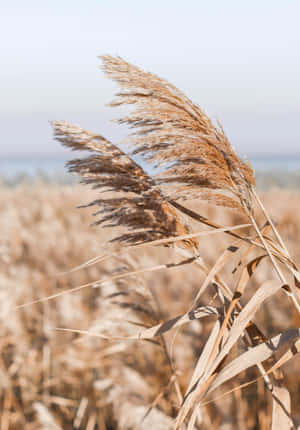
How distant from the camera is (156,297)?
102 inches

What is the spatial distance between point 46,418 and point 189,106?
1558 mm

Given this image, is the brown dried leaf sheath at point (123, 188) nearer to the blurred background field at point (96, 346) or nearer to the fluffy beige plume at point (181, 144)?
the fluffy beige plume at point (181, 144)

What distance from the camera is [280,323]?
231 centimetres

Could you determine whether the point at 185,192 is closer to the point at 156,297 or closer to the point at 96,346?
the point at 156,297

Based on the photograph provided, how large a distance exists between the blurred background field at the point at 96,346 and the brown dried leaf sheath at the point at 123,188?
0.33 meters

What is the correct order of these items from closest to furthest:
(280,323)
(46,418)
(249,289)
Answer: (46,418), (280,323), (249,289)

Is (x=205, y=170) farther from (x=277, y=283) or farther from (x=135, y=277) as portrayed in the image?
(x=135, y=277)

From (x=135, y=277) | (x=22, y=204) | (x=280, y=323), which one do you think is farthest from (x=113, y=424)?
(x=22, y=204)

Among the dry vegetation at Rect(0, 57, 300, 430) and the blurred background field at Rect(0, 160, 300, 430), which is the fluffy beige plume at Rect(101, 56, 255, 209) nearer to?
the dry vegetation at Rect(0, 57, 300, 430)

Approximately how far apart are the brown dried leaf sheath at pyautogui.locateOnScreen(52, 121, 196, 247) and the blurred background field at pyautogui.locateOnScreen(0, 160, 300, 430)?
12.8 inches

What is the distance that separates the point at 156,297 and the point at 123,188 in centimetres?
178

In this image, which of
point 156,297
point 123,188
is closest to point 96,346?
point 156,297

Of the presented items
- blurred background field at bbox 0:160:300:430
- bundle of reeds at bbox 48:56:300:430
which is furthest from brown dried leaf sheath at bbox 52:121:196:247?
blurred background field at bbox 0:160:300:430

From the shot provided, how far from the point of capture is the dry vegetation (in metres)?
0.81
